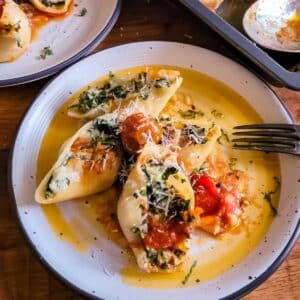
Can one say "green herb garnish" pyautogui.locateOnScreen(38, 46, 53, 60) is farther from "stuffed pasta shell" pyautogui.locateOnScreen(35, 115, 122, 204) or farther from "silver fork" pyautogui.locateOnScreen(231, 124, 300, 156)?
"silver fork" pyautogui.locateOnScreen(231, 124, 300, 156)

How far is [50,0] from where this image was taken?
1608 mm

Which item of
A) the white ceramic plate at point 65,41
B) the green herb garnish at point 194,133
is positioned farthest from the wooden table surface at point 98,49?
the green herb garnish at point 194,133

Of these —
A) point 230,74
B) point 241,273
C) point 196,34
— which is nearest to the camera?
point 241,273

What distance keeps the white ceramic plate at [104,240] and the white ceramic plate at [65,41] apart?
0.23 feet

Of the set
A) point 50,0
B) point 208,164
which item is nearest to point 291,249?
point 208,164

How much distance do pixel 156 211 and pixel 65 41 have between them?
0.64 metres

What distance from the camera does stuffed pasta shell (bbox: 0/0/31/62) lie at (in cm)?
149

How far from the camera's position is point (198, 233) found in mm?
1173

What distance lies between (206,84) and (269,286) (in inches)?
20.2

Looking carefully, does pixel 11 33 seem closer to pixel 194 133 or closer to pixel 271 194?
pixel 194 133

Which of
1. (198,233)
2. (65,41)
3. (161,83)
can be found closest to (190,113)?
(161,83)

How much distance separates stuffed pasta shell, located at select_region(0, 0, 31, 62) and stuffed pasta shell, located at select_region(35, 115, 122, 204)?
37 cm

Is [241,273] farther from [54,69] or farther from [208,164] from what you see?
[54,69]

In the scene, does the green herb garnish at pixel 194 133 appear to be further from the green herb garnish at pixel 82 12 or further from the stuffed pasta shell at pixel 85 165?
the green herb garnish at pixel 82 12
